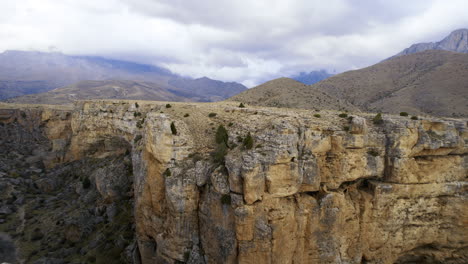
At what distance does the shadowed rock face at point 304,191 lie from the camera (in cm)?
1981

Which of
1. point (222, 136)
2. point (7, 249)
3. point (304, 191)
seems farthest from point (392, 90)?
point (7, 249)

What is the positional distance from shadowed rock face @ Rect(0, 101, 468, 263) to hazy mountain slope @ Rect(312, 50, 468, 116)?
60.4 metres

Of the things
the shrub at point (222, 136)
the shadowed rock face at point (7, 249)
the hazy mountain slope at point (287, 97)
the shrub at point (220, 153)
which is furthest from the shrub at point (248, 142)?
the hazy mountain slope at point (287, 97)

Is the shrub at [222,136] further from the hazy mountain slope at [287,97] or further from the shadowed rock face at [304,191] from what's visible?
the hazy mountain slope at [287,97]

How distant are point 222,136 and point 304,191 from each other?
9.14 meters

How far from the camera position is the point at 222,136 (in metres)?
23.4

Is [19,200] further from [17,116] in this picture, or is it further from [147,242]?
[147,242]

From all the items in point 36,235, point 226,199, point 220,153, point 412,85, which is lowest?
point 36,235

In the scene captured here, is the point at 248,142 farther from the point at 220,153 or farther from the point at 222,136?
the point at 222,136

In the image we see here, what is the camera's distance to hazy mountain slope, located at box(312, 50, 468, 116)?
79000mm

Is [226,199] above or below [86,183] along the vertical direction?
above

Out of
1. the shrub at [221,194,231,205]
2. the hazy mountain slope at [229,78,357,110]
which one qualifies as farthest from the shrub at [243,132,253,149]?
the hazy mountain slope at [229,78,357,110]

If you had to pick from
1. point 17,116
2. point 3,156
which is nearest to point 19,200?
point 3,156

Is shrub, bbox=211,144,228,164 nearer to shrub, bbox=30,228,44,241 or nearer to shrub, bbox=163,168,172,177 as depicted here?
shrub, bbox=163,168,172,177
